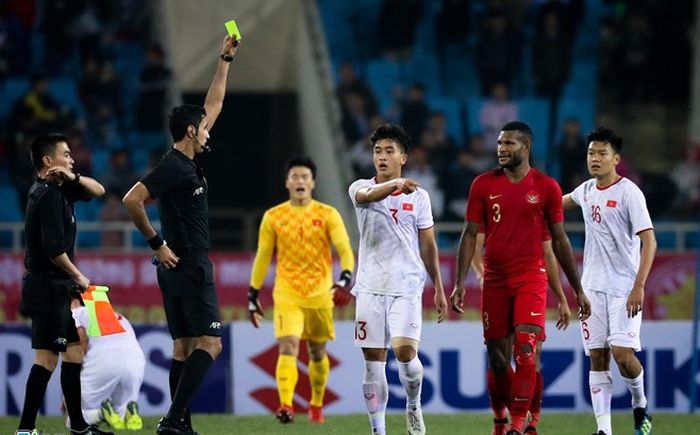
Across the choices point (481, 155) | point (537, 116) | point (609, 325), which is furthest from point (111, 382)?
point (537, 116)

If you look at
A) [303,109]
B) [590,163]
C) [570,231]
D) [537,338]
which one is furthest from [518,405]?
[303,109]

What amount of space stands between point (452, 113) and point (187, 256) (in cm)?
1343

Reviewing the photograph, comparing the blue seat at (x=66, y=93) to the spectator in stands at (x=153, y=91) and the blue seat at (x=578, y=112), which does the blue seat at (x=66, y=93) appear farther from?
the blue seat at (x=578, y=112)

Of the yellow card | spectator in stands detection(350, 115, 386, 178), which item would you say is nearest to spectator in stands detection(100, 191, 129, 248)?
spectator in stands detection(350, 115, 386, 178)

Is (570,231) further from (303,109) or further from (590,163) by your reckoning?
(590,163)

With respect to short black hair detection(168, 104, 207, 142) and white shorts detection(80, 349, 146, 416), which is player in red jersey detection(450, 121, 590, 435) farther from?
white shorts detection(80, 349, 146, 416)

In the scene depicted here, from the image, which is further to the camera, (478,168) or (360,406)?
(478,168)

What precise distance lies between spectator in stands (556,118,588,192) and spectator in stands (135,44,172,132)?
6.10 m

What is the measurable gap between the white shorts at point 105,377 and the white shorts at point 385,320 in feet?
11.0

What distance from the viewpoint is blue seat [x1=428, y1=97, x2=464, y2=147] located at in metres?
23.9

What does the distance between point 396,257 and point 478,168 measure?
1088 centimetres

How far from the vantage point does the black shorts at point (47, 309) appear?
11383mm

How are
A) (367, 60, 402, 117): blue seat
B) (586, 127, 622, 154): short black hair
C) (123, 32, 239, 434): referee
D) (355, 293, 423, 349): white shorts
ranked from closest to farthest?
(123, 32, 239, 434): referee < (355, 293, 423, 349): white shorts < (586, 127, 622, 154): short black hair < (367, 60, 402, 117): blue seat

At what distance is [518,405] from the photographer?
11094 mm
